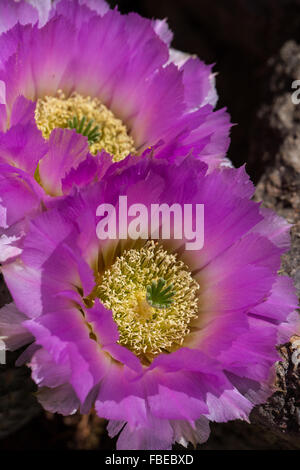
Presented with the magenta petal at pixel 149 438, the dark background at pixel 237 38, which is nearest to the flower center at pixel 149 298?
the magenta petal at pixel 149 438

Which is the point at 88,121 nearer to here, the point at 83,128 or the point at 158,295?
the point at 83,128

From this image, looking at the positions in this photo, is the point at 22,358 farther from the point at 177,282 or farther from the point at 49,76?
the point at 49,76

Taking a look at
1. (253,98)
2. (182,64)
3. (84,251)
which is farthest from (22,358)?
(253,98)

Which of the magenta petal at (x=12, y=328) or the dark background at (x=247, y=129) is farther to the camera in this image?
the dark background at (x=247, y=129)

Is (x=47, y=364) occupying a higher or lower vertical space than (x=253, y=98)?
lower

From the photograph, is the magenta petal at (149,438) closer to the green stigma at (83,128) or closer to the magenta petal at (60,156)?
the magenta petal at (60,156)

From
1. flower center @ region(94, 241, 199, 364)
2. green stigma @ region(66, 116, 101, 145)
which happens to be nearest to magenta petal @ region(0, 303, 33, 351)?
flower center @ region(94, 241, 199, 364)
